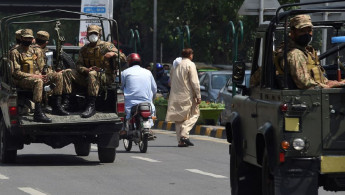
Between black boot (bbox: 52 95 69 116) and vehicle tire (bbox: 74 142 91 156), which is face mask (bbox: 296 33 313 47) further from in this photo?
vehicle tire (bbox: 74 142 91 156)

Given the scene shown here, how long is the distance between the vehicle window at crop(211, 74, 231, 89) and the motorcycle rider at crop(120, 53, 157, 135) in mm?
12528

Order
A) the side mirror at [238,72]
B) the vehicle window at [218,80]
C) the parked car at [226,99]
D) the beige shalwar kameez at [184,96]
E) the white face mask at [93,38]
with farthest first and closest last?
the vehicle window at [218,80] → the parked car at [226,99] → the beige shalwar kameez at [184,96] → the white face mask at [93,38] → the side mirror at [238,72]

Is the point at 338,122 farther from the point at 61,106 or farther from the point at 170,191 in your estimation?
the point at 61,106

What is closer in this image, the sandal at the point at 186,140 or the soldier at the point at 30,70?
the soldier at the point at 30,70

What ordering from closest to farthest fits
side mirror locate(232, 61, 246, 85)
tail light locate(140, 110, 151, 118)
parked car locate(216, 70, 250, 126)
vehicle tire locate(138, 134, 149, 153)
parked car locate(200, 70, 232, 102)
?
side mirror locate(232, 61, 246, 85), vehicle tire locate(138, 134, 149, 153), tail light locate(140, 110, 151, 118), parked car locate(216, 70, 250, 126), parked car locate(200, 70, 232, 102)

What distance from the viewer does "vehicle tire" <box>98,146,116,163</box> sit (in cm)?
1628

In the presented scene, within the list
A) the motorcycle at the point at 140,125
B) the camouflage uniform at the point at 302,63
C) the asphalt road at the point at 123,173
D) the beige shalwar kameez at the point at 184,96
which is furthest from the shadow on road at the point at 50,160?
the camouflage uniform at the point at 302,63

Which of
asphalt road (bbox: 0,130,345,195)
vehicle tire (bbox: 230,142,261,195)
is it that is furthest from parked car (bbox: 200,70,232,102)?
vehicle tire (bbox: 230,142,261,195)

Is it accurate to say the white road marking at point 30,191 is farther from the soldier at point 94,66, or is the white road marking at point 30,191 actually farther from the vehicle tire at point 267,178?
the soldier at point 94,66

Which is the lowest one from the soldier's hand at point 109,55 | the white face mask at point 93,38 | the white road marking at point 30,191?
the white road marking at point 30,191

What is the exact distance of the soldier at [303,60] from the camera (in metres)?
9.02

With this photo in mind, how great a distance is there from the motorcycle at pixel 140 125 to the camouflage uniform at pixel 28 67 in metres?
2.54

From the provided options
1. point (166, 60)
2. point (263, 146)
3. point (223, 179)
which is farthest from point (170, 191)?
point (166, 60)

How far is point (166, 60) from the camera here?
221 feet
